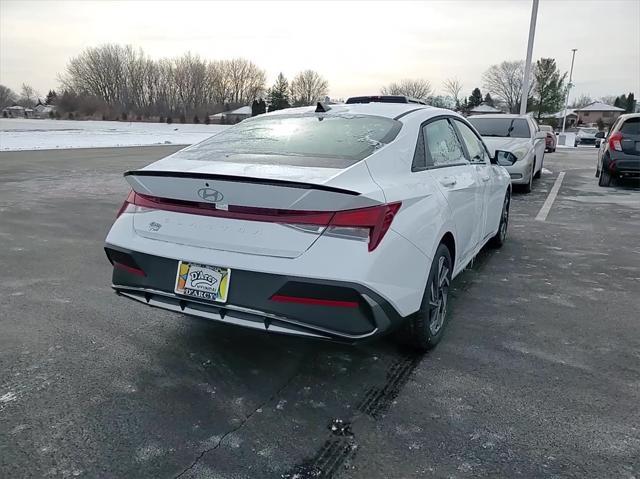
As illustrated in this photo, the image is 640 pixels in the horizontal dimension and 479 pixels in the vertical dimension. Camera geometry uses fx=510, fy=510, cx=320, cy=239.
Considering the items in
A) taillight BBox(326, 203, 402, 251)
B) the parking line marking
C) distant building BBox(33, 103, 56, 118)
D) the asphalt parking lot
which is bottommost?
the asphalt parking lot

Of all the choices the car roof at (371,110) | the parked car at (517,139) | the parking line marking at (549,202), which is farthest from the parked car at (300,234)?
the parked car at (517,139)

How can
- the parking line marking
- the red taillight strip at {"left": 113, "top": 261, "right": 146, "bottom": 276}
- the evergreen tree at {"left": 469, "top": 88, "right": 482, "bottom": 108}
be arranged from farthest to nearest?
the evergreen tree at {"left": 469, "top": 88, "right": 482, "bottom": 108}
the parking line marking
the red taillight strip at {"left": 113, "top": 261, "right": 146, "bottom": 276}

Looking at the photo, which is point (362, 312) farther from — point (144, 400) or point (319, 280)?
point (144, 400)

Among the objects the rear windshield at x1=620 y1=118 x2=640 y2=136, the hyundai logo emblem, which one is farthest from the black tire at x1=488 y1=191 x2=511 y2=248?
the rear windshield at x1=620 y1=118 x2=640 y2=136

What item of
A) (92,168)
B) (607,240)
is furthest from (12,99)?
(607,240)

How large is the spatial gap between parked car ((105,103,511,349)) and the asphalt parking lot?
0.44 metres

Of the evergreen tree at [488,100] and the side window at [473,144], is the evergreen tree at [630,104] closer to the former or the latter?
the evergreen tree at [488,100]

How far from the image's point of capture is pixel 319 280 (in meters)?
2.49

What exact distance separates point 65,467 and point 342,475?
120cm

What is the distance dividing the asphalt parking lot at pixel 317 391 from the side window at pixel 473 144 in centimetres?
119

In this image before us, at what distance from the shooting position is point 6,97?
111 m

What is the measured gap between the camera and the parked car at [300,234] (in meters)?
2.53

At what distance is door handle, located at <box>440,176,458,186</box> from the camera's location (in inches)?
137

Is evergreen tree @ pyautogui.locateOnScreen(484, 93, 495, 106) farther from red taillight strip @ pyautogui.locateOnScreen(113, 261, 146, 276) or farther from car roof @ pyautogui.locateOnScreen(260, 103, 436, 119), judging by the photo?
red taillight strip @ pyautogui.locateOnScreen(113, 261, 146, 276)
